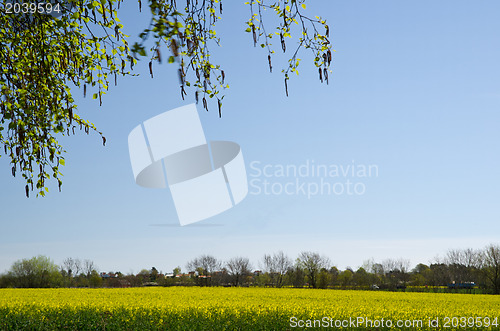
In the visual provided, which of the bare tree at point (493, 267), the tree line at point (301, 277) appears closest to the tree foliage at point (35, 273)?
the tree line at point (301, 277)

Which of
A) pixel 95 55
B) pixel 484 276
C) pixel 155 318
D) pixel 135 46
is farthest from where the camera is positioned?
pixel 484 276

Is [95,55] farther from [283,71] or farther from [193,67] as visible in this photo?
[283,71]

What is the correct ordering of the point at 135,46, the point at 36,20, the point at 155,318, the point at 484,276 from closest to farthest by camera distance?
the point at 135,46, the point at 36,20, the point at 155,318, the point at 484,276

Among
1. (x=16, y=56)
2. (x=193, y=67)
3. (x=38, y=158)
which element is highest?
(x=16, y=56)

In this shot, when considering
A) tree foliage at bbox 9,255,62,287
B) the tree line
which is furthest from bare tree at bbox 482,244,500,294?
tree foliage at bbox 9,255,62,287

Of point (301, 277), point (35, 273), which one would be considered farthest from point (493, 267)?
point (35, 273)

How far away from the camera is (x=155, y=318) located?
1404 cm

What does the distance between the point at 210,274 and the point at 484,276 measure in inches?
1665

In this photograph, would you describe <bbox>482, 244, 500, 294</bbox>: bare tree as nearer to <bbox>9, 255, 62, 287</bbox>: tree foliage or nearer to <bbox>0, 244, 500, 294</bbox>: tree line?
<bbox>0, 244, 500, 294</bbox>: tree line

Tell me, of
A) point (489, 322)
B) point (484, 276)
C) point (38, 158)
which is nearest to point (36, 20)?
point (38, 158)

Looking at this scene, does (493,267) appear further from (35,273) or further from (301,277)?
(35,273)

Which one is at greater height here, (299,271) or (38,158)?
(38,158)

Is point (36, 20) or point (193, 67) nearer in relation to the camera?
point (193, 67)

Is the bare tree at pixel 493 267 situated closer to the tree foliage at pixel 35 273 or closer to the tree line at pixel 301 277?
the tree line at pixel 301 277
